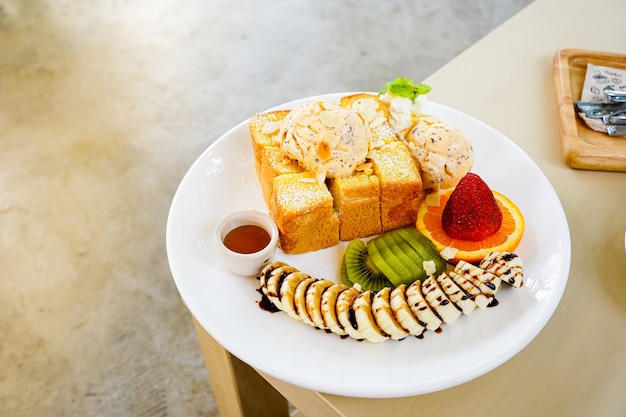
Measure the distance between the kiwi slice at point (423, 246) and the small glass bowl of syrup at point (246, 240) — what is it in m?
0.39

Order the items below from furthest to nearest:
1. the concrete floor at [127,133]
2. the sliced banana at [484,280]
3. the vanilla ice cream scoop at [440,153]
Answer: the concrete floor at [127,133] → the vanilla ice cream scoop at [440,153] → the sliced banana at [484,280]

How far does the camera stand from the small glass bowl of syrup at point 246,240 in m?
1.45

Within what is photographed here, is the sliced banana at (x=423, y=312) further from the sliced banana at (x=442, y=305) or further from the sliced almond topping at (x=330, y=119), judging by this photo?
the sliced almond topping at (x=330, y=119)

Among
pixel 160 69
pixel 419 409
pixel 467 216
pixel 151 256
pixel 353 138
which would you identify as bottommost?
pixel 151 256

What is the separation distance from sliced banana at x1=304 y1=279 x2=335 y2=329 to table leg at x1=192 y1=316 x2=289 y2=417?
323 mm

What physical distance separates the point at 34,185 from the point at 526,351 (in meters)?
2.72

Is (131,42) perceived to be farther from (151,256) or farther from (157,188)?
(151,256)

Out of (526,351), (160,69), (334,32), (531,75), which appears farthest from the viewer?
(334,32)

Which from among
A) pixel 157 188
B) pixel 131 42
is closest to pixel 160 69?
pixel 131 42

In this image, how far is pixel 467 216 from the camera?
151 cm

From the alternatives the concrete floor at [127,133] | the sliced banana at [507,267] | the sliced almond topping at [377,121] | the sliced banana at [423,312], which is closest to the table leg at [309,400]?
→ the sliced banana at [423,312]

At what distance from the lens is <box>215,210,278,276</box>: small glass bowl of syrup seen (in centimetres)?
145

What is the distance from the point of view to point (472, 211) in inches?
58.9

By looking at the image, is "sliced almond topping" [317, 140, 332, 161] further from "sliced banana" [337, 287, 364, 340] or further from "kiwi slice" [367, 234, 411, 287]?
"sliced banana" [337, 287, 364, 340]
